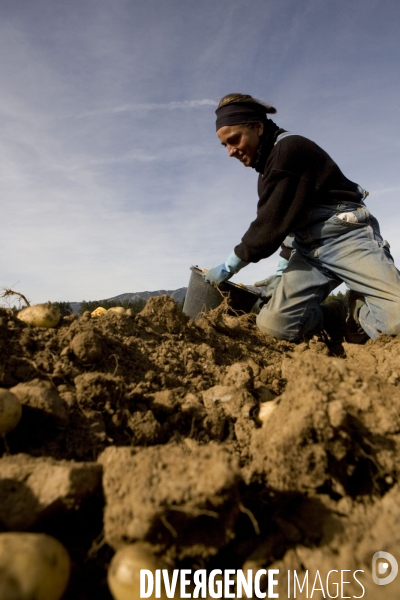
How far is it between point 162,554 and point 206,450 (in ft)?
1.09

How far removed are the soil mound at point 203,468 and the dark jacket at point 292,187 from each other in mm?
1782

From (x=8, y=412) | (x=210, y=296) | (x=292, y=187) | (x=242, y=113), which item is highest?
(x=242, y=113)

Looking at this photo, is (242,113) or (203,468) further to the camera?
(242,113)

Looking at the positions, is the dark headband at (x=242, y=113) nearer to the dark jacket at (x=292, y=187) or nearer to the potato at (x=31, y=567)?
the dark jacket at (x=292, y=187)

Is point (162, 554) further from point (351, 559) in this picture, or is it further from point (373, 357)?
point (373, 357)

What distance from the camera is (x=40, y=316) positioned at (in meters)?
2.70

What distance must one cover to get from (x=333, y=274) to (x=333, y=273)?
0.07 ft

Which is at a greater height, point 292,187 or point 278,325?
point 292,187

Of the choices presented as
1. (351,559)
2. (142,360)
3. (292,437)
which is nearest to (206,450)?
(292,437)

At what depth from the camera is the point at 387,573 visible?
1.24 metres

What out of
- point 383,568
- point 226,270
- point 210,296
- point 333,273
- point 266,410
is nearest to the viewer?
point 383,568

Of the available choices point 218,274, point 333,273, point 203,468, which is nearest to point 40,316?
point 203,468

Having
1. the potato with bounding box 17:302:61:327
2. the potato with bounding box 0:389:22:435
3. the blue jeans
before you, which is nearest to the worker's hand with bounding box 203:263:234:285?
the blue jeans

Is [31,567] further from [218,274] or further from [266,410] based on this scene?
[218,274]
